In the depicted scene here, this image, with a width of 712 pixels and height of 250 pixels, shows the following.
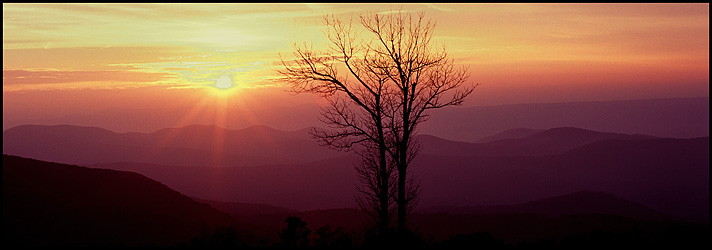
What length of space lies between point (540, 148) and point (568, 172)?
58.3 meters

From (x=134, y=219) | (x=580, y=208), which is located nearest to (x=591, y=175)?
(x=580, y=208)

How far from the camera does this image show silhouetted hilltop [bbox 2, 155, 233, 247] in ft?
79.2

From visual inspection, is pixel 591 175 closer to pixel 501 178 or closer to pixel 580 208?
pixel 501 178

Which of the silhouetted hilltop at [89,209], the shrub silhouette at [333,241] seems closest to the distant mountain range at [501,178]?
the silhouetted hilltop at [89,209]

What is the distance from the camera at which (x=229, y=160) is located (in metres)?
198

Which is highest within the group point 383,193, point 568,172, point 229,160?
point 229,160

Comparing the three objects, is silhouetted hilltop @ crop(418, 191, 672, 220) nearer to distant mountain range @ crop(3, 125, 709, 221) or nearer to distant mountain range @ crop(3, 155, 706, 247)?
distant mountain range @ crop(3, 125, 709, 221)

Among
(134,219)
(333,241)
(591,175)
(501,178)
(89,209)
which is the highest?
(591,175)

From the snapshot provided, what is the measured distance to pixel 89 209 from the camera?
29.7m

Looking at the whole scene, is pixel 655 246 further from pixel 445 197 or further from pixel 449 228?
pixel 445 197

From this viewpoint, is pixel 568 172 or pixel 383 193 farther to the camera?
pixel 568 172

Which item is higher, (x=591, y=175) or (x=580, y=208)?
(x=591, y=175)

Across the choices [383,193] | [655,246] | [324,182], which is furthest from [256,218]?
[324,182]

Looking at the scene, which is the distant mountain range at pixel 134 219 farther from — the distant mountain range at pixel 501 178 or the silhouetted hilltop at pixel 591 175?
the silhouetted hilltop at pixel 591 175
